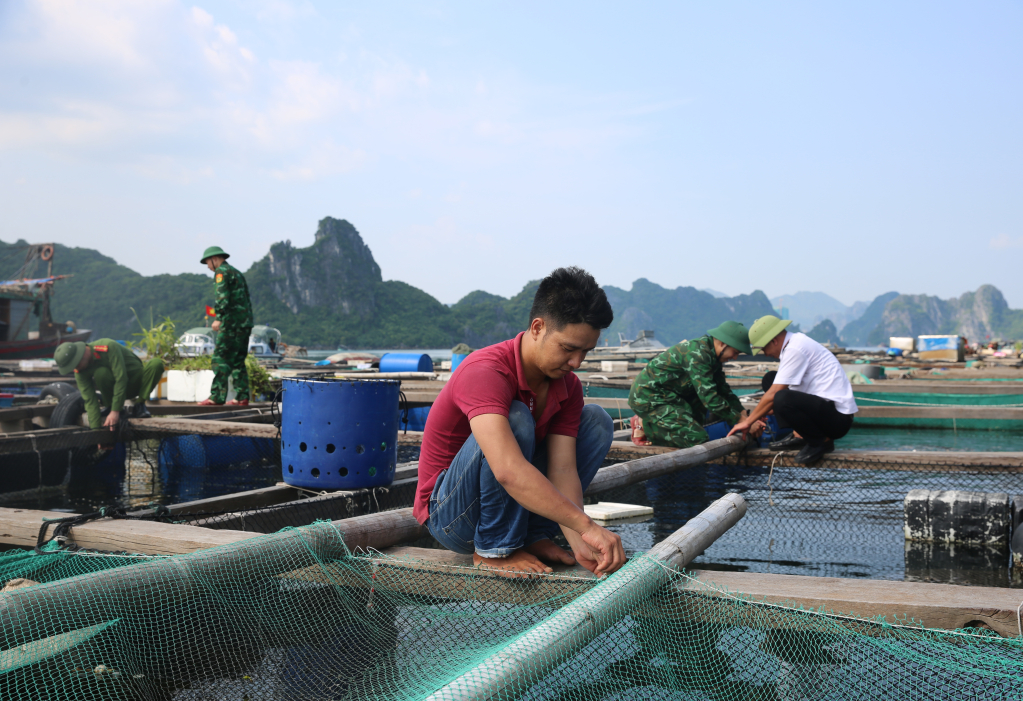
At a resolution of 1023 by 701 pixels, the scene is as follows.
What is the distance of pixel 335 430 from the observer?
12.2 feet

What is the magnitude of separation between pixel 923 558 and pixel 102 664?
160 inches

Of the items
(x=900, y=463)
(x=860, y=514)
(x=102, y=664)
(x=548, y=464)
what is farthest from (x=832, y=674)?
(x=900, y=463)

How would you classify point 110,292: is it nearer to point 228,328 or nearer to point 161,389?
point 161,389

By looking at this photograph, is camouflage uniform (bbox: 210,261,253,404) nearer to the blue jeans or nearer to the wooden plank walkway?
the wooden plank walkway

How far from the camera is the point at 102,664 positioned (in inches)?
84.1

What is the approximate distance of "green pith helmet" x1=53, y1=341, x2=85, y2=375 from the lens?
6.23m

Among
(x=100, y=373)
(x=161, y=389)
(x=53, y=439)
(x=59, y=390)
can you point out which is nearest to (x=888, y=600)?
(x=53, y=439)

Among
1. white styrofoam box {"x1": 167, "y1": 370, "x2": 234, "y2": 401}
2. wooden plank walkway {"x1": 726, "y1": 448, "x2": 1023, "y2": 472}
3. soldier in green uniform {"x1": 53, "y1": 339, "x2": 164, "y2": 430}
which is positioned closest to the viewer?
wooden plank walkway {"x1": 726, "y1": 448, "x2": 1023, "y2": 472}

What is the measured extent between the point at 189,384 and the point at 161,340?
0.78 m

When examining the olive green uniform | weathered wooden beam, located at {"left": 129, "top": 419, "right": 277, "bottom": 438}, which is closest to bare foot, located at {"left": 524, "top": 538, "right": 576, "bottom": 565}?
weathered wooden beam, located at {"left": 129, "top": 419, "right": 277, "bottom": 438}

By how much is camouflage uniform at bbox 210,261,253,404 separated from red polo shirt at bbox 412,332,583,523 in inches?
280

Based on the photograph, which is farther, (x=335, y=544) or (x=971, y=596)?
(x=335, y=544)

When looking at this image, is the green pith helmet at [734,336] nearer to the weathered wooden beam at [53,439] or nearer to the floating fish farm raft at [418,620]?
the floating fish farm raft at [418,620]

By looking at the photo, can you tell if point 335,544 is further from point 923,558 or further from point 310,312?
point 310,312
